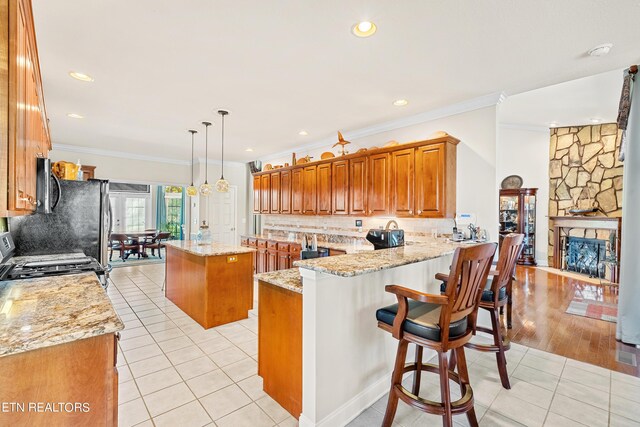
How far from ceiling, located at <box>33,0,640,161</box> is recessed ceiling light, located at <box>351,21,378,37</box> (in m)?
0.06

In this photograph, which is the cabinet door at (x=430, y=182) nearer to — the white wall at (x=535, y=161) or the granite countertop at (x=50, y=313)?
the granite countertop at (x=50, y=313)

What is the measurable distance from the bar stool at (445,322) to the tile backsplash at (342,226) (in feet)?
7.85

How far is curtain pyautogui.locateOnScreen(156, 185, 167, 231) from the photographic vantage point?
11555 millimetres

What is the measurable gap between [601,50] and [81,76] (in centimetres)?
490

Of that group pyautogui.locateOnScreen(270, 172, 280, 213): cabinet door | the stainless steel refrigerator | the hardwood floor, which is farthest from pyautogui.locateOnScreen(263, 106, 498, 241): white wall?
the stainless steel refrigerator

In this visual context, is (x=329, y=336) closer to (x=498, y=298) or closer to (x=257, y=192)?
(x=498, y=298)

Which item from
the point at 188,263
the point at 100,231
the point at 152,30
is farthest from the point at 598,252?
the point at 100,231

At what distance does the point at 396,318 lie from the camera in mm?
1678

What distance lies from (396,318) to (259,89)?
2.85m

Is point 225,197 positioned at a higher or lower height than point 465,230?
higher

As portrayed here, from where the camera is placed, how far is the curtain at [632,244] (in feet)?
9.71

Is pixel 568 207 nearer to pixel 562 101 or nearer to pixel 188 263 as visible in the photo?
pixel 562 101

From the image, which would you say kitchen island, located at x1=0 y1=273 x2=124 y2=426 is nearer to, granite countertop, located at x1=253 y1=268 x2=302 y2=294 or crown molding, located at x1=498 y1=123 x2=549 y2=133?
granite countertop, located at x1=253 y1=268 x2=302 y2=294

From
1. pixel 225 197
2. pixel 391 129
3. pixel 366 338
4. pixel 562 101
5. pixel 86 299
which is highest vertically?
pixel 562 101
